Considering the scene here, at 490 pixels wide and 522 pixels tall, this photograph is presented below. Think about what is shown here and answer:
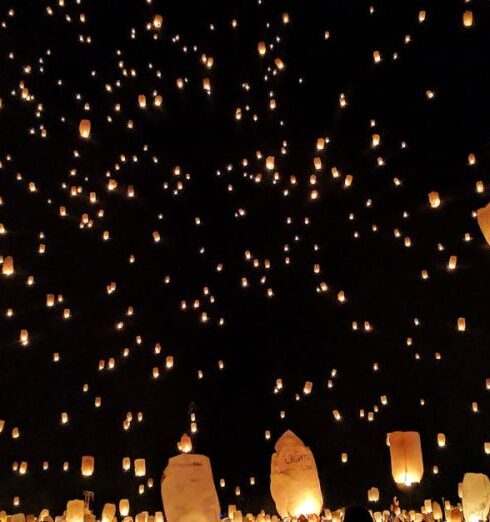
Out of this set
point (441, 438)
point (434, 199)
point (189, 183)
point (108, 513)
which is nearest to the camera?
point (108, 513)

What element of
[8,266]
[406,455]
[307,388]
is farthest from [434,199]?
[8,266]

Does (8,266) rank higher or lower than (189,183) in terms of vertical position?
lower

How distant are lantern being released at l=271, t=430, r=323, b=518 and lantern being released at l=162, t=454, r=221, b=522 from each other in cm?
114

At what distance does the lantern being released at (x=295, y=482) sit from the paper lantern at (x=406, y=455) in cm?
125

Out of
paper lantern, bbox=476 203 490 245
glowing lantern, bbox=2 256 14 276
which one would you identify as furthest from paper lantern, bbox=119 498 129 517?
paper lantern, bbox=476 203 490 245

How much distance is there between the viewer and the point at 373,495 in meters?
9.12

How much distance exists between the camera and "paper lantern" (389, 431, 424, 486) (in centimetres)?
611

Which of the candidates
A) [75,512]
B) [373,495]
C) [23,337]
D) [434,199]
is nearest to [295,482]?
[75,512]

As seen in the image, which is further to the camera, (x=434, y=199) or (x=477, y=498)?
(x=434, y=199)

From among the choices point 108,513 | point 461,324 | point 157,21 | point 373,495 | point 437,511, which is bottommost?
point 437,511

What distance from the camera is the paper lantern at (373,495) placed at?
9.11 metres

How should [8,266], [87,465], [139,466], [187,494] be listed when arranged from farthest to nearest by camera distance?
[139,466]
[87,465]
[8,266]
[187,494]

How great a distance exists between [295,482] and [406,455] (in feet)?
4.95

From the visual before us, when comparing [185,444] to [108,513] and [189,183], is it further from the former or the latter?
[189,183]
